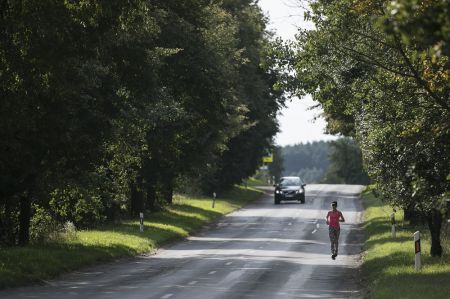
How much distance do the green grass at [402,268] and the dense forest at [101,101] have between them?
636 centimetres

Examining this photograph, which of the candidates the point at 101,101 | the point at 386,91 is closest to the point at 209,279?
the point at 101,101

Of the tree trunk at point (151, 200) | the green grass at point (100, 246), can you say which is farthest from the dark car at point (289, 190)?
the tree trunk at point (151, 200)

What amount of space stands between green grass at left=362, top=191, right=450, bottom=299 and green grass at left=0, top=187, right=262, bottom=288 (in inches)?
309

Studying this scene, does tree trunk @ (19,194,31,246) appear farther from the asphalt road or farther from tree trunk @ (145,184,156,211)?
tree trunk @ (145,184,156,211)

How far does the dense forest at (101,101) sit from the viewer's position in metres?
16.5

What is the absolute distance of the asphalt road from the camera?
17.8m

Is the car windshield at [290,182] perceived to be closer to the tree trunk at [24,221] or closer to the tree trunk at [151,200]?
the tree trunk at [151,200]

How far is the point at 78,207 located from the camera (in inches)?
1065

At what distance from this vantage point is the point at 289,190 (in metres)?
63.6

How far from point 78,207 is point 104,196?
909mm

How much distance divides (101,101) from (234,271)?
577 cm

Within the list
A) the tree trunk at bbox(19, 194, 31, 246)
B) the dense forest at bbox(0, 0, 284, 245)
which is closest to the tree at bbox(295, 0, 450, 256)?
the dense forest at bbox(0, 0, 284, 245)

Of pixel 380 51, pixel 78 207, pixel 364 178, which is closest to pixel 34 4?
pixel 380 51

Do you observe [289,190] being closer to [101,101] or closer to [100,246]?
[100,246]
